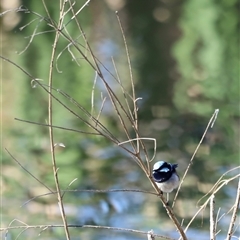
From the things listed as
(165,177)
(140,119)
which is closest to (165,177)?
(165,177)

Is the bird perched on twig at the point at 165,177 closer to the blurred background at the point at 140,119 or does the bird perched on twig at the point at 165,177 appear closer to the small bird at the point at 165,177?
the small bird at the point at 165,177

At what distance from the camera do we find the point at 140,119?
22.4ft

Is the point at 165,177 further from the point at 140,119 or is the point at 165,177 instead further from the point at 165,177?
the point at 140,119

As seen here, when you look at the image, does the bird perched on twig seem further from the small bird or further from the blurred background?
the blurred background

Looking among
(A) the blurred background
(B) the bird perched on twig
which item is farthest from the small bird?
(A) the blurred background

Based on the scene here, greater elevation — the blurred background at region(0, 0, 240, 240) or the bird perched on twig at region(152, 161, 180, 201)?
the bird perched on twig at region(152, 161, 180, 201)

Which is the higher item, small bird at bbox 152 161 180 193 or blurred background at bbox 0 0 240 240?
small bird at bbox 152 161 180 193

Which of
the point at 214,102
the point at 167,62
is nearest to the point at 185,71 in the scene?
the point at 167,62

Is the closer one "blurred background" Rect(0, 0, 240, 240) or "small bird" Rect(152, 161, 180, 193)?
"small bird" Rect(152, 161, 180, 193)

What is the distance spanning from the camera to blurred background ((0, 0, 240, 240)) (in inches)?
193

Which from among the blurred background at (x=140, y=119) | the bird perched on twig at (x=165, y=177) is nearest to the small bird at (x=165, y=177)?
the bird perched on twig at (x=165, y=177)

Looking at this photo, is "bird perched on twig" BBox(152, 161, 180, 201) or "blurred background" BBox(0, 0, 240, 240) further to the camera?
"blurred background" BBox(0, 0, 240, 240)

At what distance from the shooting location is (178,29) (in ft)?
35.1

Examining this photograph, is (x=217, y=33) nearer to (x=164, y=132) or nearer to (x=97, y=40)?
(x=97, y=40)
